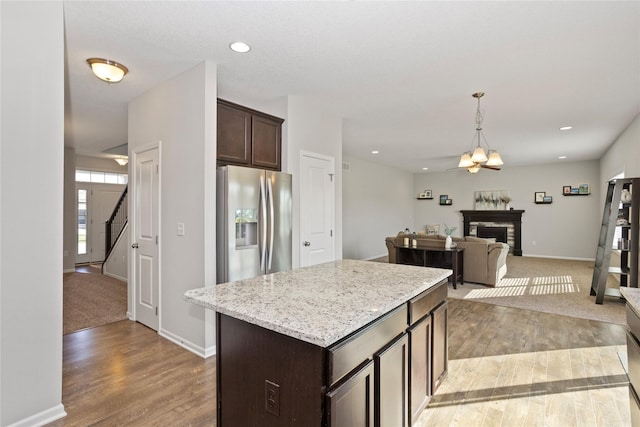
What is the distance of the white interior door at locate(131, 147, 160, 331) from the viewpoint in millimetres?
3506

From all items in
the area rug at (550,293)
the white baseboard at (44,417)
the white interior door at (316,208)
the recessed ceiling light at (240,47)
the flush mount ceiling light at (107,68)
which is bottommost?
the area rug at (550,293)

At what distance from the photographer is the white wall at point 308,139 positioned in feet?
12.5

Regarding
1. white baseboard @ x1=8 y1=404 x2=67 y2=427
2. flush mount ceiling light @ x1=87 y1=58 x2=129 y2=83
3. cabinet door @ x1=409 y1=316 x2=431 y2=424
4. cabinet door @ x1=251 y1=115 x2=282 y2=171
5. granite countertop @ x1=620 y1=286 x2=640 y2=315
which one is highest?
flush mount ceiling light @ x1=87 y1=58 x2=129 y2=83

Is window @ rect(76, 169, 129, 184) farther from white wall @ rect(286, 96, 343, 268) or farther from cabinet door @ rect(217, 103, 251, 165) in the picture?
white wall @ rect(286, 96, 343, 268)

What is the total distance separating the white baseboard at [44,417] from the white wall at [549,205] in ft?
34.4

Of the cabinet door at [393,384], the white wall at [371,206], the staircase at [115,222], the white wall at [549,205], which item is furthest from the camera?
the white wall at [549,205]

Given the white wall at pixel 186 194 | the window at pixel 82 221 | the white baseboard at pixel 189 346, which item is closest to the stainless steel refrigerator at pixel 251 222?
the white wall at pixel 186 194

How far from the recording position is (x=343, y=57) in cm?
285

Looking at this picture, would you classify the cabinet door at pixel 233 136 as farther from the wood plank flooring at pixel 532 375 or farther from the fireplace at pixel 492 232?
the fireplace at pixel 492 232

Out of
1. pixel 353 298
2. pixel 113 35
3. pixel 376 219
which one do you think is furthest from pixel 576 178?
pixel 113 35

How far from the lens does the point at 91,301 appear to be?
15.2 ft

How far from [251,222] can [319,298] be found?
1.79 m

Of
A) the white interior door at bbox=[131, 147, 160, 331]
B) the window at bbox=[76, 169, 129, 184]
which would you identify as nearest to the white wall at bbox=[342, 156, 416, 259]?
the white interior door at bbox=[131, 147, 160, 331]

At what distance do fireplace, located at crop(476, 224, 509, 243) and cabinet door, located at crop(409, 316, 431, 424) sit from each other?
884 centimetres
